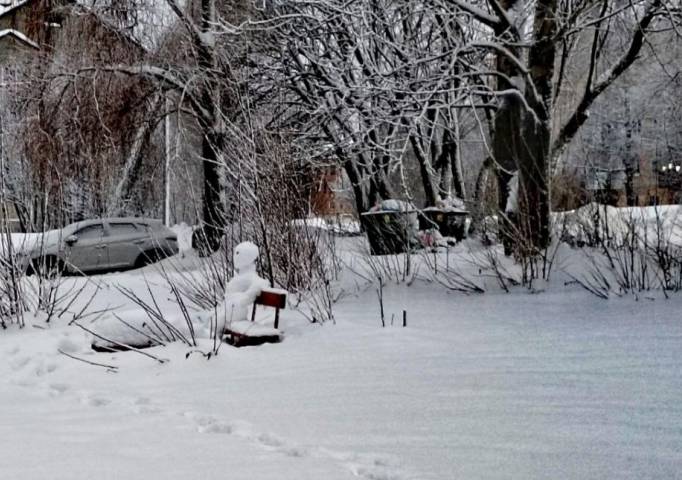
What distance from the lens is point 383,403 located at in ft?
13.7

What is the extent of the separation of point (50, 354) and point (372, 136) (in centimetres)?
758

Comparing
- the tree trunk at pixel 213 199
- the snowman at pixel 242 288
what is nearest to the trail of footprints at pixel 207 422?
the snowman at pixel 242 288

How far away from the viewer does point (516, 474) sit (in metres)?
3.00

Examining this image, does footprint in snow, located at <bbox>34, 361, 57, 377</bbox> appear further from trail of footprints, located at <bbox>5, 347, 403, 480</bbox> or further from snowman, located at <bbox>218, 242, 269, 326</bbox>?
snowman, located at <bbox>218, 242, 269, 326</bbox>

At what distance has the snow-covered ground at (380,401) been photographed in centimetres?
322

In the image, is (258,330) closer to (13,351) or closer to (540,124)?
(13,351)

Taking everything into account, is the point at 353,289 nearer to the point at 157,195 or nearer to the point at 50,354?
the point at 50,354

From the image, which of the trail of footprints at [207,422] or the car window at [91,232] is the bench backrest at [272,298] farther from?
the car window at [91,232]

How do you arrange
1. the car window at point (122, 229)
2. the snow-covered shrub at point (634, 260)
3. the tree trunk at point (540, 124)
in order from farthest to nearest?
the car window at point (122, 229)
the tree trunk at point (540, 124)
the snow-covered shrub at point (634, 260)

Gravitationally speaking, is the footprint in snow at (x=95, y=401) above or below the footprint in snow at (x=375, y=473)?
below

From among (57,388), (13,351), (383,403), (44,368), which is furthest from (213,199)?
(383,403)

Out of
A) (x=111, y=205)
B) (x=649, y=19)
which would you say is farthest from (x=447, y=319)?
(x=111, y=205)

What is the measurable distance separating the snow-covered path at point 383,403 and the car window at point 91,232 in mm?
8986

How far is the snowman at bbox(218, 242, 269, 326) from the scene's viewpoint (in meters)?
6.12
